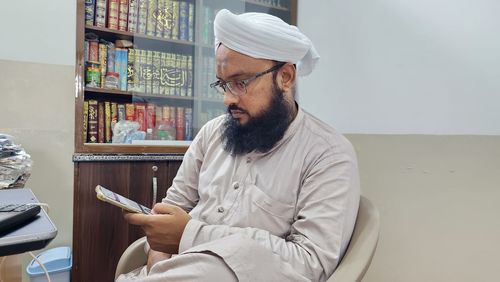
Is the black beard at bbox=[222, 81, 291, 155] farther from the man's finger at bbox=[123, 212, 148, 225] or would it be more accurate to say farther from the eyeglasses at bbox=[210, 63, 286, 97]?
the man's finger at bbox=[123, 212, 148, 225]

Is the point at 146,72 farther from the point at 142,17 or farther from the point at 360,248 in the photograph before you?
the point at 360,248

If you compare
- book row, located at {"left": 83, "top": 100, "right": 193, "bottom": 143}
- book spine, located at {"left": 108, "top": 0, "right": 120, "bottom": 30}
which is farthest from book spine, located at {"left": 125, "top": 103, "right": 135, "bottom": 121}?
book spine, located at {"left": 108, "top": 0, "right": 120, "bottom": 30}

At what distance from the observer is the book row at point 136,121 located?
1.72 m

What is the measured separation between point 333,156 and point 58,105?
5.06 ft

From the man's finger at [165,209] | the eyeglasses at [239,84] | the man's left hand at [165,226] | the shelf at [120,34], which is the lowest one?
the man's left hand at [165,226]

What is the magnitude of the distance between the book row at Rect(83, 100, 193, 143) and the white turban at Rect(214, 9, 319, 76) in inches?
40.7

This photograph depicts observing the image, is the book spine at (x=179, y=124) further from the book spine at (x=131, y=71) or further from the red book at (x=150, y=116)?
the book spine at (x=131, y=71)

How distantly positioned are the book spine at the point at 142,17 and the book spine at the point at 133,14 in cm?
2

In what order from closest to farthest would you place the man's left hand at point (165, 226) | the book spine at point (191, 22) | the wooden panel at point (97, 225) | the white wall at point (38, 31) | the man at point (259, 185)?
the man at point (259, 185)
the man's left hand at point (165, 226)
the wooden panel at point (97, 225)
the white wall at point (38, 31)
the book spine at point (191, 22)

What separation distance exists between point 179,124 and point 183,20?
624 millimetres

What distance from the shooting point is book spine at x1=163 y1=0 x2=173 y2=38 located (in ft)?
6.28

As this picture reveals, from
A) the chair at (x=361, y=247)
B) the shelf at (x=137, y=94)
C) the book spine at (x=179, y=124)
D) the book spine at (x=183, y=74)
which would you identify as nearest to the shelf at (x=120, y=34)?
the book spine at (x=183, y=74)

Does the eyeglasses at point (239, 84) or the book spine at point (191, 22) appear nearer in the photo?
the eyeglasses at point (239, 84)

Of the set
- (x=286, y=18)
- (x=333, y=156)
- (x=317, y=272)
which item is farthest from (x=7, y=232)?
(x=286, y=18)
